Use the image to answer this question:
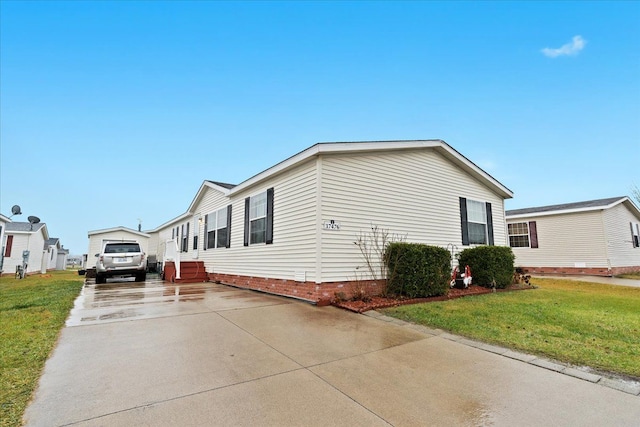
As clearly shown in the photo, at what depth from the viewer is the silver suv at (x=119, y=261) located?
12.7 m

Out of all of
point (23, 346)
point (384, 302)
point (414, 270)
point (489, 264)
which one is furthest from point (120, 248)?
point (489, 264)

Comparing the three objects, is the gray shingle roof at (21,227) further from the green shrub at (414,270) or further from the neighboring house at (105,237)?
the green shrub at (414,270)

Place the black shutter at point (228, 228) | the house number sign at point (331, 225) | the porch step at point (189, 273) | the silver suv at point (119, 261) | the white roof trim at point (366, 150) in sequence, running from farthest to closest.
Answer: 1. the porch step at point (189, 273)
2. the silver suv at point (119, 261)
3. the black shutter at point (228, 228)
4. the white roof trim at point (366, 150)
5. the house number sign at point (331, 225)

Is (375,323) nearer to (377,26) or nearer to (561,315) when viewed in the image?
(561,315)

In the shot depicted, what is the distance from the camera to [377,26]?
517 inches

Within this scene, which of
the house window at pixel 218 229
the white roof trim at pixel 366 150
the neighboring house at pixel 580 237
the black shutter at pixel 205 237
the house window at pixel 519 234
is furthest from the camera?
the house window at pixel 519 234

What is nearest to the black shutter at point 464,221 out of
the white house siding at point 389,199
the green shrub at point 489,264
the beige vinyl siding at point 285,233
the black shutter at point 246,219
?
the white house siding at point 389,199

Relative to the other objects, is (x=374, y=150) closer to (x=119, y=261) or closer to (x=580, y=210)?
(x=119, y=261)

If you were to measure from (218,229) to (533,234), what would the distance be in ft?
58.0

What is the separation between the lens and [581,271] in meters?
16.8

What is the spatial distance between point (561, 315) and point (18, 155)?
41.9 meters

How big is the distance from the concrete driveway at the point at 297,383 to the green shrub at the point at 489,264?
5.95m

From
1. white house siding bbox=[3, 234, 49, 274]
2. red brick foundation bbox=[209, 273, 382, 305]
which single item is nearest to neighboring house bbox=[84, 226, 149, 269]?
white house siding bbox=[3, 234, 49, 274]

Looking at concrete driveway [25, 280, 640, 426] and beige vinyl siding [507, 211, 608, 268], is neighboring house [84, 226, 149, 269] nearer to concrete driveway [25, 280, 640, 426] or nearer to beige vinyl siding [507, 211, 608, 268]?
concrete driveway [25, 280, 640, 426]
